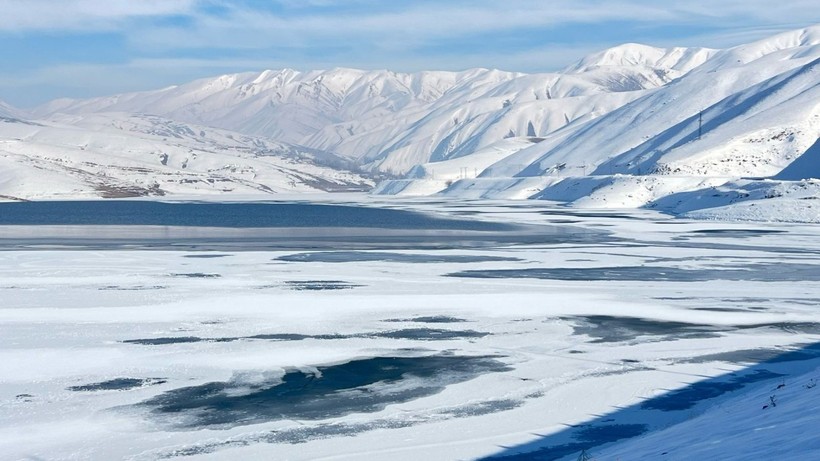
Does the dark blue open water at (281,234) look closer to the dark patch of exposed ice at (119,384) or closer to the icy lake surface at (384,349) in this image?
the icy lake surface at (384,349)

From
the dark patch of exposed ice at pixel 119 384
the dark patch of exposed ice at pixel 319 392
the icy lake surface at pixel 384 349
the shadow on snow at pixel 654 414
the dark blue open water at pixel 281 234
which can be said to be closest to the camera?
the shadow on snow at pixel 654 414

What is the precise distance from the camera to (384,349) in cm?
2858

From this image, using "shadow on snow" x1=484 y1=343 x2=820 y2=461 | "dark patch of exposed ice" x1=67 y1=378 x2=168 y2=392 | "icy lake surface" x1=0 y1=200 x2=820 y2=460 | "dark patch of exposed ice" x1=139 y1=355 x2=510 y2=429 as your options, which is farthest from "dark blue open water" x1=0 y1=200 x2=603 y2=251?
"shadow on snow" x1=484 y1=343 x2=820 y2=461

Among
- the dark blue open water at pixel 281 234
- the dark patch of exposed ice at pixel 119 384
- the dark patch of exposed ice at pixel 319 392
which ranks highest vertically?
the dark patch of exposed ice at pixel 119 384

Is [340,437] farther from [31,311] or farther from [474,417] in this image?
[31,311]

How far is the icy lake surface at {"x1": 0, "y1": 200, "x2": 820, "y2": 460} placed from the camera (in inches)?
792

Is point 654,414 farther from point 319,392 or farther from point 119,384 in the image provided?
point 119,384

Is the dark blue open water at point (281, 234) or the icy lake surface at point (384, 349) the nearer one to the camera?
the icy lake surface at point (384, 349)

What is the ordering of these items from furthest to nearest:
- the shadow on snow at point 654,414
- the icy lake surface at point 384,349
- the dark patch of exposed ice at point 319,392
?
the dark patch of exposed ice at point 319,392, the icy lake surface at point 384,349, the shadow on snow at point 654,414

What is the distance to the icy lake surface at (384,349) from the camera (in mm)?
20125

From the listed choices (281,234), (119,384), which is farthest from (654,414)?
(281,234)

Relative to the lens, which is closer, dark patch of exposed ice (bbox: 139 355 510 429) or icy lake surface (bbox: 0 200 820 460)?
icy lake surface (bbox: 0 200 820 460)

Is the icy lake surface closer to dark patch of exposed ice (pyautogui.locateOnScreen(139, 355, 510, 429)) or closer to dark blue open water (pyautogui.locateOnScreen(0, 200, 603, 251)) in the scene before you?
dark patch of exposed ice (pyautogui.locateOnScreen(139, 355, 510, 429))

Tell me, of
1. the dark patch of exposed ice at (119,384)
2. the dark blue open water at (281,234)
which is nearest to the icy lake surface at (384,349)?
the dark patch of exposed ice at (119,384)
